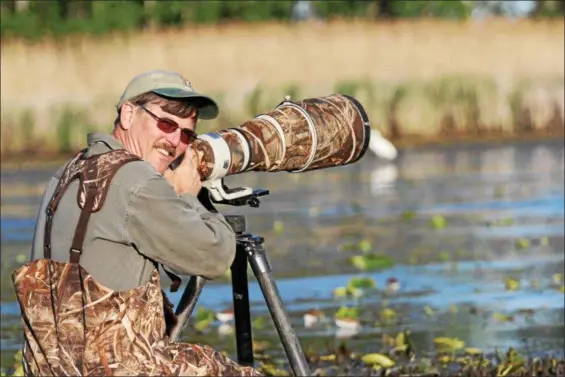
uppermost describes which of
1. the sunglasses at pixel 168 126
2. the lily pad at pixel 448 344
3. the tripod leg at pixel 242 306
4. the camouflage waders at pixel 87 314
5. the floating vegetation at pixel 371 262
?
the sunglasses at pixel 168 126

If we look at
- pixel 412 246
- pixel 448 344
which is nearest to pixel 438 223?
pixel 412 246

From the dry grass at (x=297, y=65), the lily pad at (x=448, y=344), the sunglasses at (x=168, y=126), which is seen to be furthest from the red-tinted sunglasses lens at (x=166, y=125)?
the dry grass at (x=297, y=65)

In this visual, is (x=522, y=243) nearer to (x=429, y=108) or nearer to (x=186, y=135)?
(x=186, y=135)

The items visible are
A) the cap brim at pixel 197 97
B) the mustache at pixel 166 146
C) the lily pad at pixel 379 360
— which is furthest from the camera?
the lily pad at pixel 379 360

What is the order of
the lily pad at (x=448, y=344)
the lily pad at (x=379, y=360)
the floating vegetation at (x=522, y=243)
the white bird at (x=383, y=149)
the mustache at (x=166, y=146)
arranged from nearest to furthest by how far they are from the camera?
the mustache at (x=166, y=146), the lily pad at (x=379, y=360), the lily pad at (x=448, y=344), the floating vegetation at (x=522, y=243), the white bird at (x=383, y=149)

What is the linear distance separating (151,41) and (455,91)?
18.6ft

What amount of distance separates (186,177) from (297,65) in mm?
24851

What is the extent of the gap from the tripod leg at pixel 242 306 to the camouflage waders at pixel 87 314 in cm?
66

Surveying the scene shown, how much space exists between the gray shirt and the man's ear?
0.73 ft

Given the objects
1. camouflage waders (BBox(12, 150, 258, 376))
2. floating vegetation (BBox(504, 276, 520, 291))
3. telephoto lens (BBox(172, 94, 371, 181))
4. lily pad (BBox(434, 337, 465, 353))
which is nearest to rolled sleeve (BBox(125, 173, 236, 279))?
camouflage waders (BBox(12, 150, 258, 376))

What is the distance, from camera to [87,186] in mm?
4562

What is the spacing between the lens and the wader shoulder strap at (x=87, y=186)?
454 cm

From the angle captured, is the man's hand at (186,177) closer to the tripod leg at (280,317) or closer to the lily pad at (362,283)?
the tripod leg at (280,317)

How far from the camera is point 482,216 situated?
15516 mm
